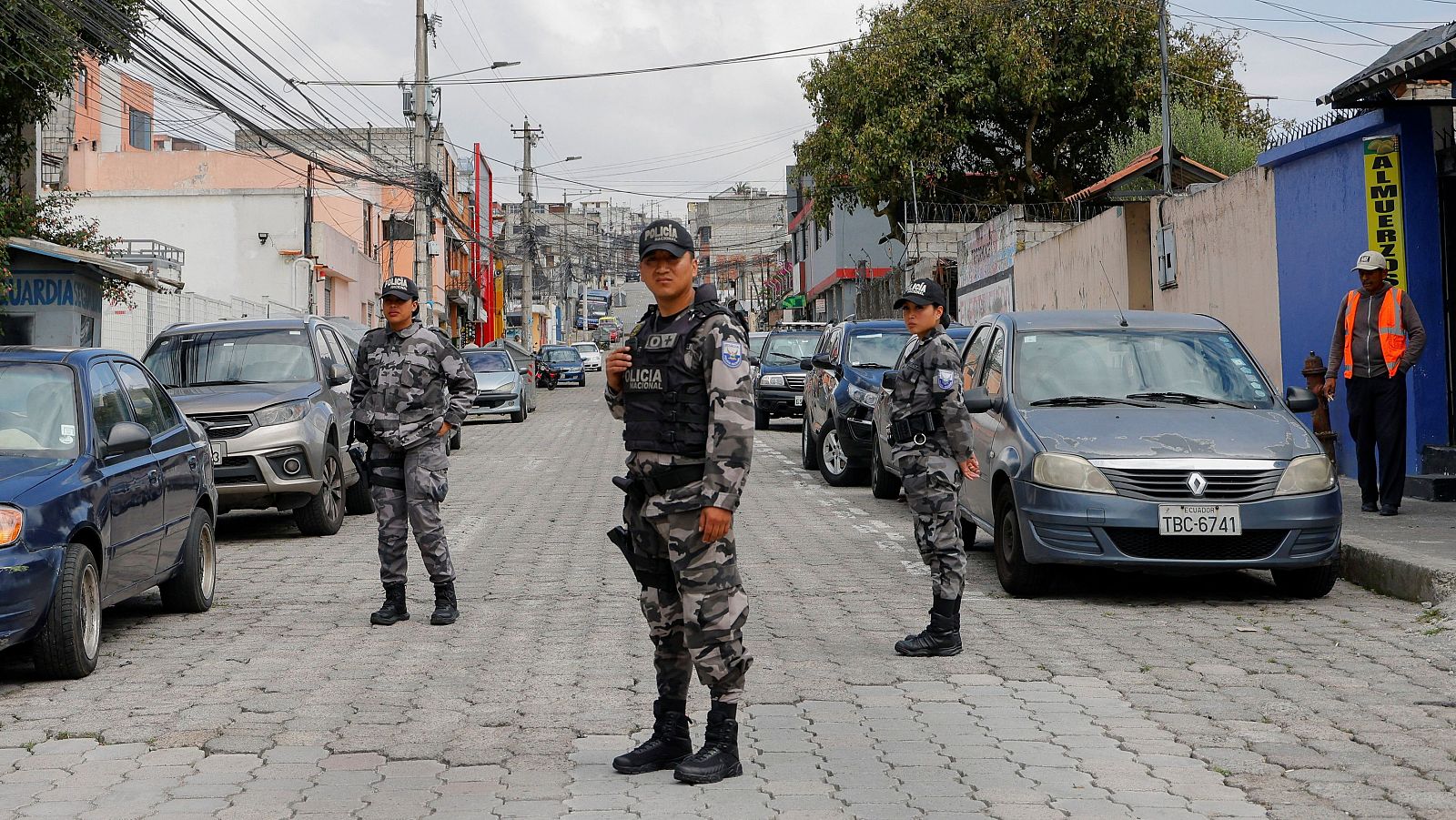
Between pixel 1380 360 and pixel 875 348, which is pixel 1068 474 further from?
pixel 875 348

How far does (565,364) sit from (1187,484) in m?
44.3

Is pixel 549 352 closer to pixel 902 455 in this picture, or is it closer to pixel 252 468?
pixel 252 468

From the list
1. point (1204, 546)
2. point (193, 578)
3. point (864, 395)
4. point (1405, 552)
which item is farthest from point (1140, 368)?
point (864, 395)

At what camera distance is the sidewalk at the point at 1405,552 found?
26.7 feet

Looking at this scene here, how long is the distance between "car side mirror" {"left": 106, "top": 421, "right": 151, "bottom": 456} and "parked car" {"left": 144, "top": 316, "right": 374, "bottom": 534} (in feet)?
15.1

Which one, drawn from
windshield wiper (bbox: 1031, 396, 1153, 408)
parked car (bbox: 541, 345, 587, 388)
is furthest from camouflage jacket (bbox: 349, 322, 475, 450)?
parked car (bbox: 541, 345, 587, 388)

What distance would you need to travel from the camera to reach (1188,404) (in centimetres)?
893

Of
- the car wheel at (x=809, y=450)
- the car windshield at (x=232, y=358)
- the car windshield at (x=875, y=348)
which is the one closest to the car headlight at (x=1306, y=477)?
the car windshield at (x=875, y=348)

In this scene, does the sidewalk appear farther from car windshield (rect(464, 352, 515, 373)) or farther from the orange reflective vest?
car windshield (rect(464, 352, 515, 373))

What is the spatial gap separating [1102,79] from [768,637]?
30.3 m

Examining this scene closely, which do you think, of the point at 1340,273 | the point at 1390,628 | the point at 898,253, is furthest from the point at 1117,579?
the point at 898,253

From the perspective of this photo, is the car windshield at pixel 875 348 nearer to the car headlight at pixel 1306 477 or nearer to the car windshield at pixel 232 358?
the car windshield at pixel 232 358

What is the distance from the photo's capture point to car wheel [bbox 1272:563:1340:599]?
27.6 feet

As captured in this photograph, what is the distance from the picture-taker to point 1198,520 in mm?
7938
